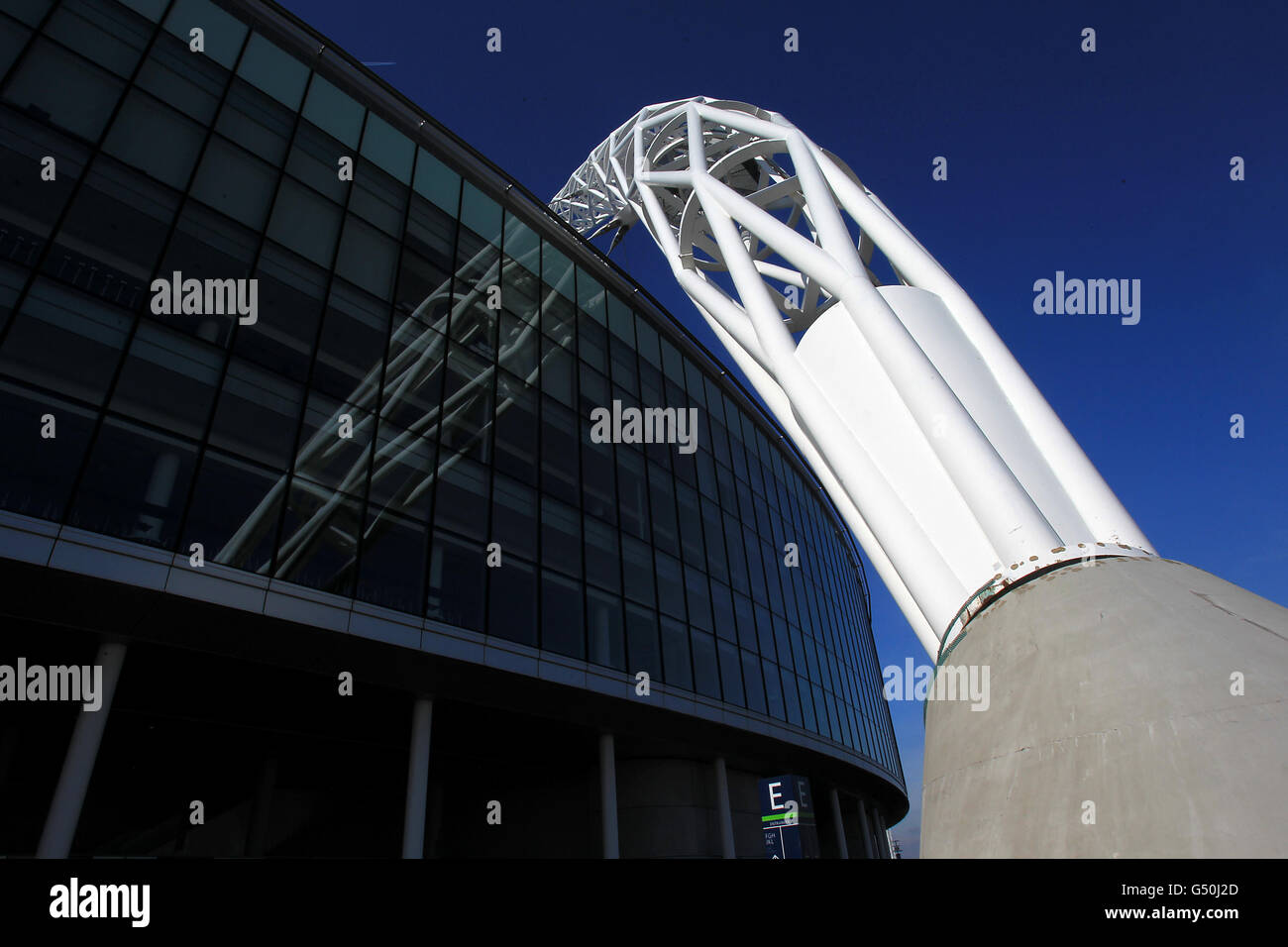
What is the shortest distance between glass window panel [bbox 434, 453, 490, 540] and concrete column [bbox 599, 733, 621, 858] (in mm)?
6334

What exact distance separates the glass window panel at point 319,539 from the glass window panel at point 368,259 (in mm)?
5254

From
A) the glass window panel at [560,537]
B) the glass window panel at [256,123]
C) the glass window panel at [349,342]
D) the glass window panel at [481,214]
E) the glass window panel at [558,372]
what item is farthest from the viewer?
the glass window panel at [481,214]

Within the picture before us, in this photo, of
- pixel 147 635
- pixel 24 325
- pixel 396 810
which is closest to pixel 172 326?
pixel 24 325

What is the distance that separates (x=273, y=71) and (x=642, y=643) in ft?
53.2

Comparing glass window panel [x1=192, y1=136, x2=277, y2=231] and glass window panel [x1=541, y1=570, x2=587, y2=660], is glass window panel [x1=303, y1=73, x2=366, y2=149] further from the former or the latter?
glass window panel [x1=541, y1=570, x2=587, y2=660]

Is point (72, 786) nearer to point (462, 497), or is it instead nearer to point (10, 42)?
point (462, 497)

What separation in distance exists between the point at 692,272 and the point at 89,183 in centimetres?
1052

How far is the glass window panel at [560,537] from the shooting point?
15672 mm

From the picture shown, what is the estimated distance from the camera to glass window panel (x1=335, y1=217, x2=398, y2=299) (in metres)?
14.4

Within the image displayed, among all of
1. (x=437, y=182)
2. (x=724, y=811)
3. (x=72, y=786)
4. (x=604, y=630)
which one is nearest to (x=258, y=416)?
(x=72, y=786)

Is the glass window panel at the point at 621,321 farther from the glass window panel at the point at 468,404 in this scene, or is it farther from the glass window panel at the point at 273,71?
the glass window panel at the point at 273,71

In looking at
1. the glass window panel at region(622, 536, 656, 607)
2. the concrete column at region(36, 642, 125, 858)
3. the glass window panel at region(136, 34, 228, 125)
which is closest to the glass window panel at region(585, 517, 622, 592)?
the glass window panel at region(622, 536, 656, 607)

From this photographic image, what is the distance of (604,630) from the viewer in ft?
52.3

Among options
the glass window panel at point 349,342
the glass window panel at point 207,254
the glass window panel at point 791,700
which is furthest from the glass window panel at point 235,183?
the glass window panel at point 791,700
